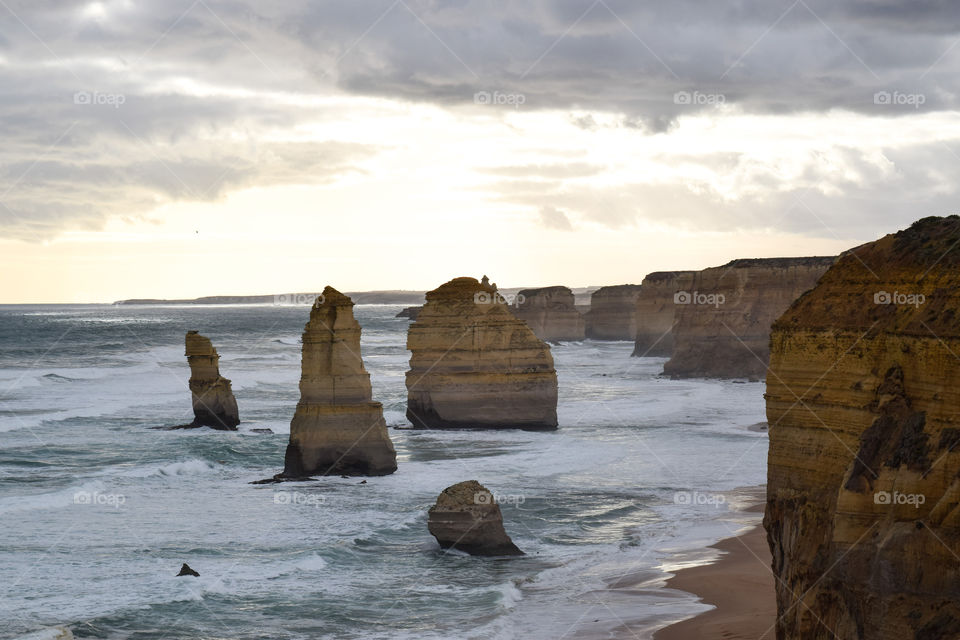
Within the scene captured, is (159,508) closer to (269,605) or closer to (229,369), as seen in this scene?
(269,605)

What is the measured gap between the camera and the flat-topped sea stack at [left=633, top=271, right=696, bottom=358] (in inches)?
3617

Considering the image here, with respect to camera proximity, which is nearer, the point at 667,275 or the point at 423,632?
the point at 423,632

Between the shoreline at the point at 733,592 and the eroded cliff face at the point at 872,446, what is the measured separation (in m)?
4.03

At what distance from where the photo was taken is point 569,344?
116 m

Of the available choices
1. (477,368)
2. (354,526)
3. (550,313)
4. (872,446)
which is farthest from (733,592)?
(550,313)

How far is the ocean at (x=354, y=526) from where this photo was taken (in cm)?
1959

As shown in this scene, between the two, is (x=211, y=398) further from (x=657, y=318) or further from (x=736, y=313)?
(x=657, y=318)

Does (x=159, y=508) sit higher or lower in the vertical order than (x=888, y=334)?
lower

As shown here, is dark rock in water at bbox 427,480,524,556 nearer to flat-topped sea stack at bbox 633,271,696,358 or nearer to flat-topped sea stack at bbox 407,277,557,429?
flat-topped sea stack at bbox 407,277,557,429

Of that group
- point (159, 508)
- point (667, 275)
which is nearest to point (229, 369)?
point (667, 275)

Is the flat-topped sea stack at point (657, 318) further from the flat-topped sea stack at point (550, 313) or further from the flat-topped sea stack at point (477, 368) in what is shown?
the flat-topped sea stack at point (477, 368)

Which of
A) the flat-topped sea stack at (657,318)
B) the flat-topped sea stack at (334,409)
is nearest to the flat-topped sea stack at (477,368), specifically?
the flat-topped sea stack at (334,409)

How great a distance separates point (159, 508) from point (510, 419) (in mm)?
17438

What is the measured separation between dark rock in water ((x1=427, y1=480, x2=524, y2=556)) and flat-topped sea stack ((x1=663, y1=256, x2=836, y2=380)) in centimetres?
4627
